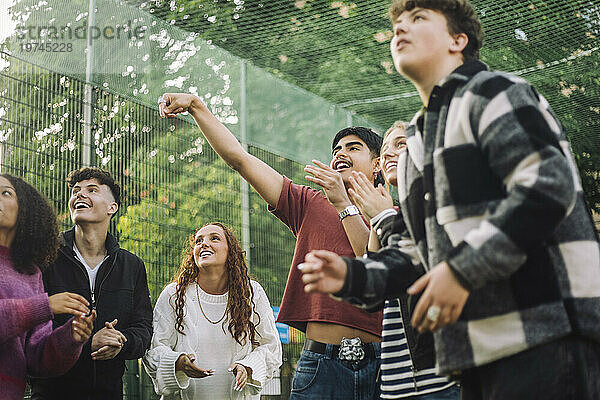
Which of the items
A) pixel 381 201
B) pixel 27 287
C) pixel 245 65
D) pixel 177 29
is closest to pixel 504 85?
pixel 381 201

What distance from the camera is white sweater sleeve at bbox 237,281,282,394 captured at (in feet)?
12.2

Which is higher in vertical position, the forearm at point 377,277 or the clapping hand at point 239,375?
the forearm at point 377,277

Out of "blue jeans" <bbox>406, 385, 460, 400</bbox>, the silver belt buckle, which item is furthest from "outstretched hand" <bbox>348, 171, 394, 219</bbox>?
"blue jeans" <bbox>406, 385, 460, 400</bbox>

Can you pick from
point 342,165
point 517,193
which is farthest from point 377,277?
point 342,165

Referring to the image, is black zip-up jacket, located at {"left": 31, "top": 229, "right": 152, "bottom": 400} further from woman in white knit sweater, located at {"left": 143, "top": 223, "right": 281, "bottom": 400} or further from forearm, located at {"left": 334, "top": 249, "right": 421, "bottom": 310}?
forearm, located at {"left": 334, "top": 249, "right": 421, "bottom": 310}

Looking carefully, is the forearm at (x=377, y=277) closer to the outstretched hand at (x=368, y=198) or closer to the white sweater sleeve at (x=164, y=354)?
the outstretched hand at (x=368, y=198)

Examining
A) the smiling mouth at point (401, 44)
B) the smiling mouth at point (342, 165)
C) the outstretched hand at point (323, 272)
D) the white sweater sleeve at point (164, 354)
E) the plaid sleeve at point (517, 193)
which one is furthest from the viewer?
the white sweater sleeve at point (164, 354)

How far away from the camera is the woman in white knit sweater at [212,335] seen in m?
3.66

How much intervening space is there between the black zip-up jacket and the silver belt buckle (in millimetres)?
1159

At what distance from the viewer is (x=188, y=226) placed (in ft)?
15.9

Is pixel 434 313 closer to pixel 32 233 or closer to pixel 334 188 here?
pixel 334 188

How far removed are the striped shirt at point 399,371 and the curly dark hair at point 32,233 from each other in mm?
1559

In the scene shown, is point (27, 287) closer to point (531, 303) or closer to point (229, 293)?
point (229, 293)

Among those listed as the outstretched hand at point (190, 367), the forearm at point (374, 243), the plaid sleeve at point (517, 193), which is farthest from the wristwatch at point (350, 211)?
the plaid sleeve at point (517, 193)
